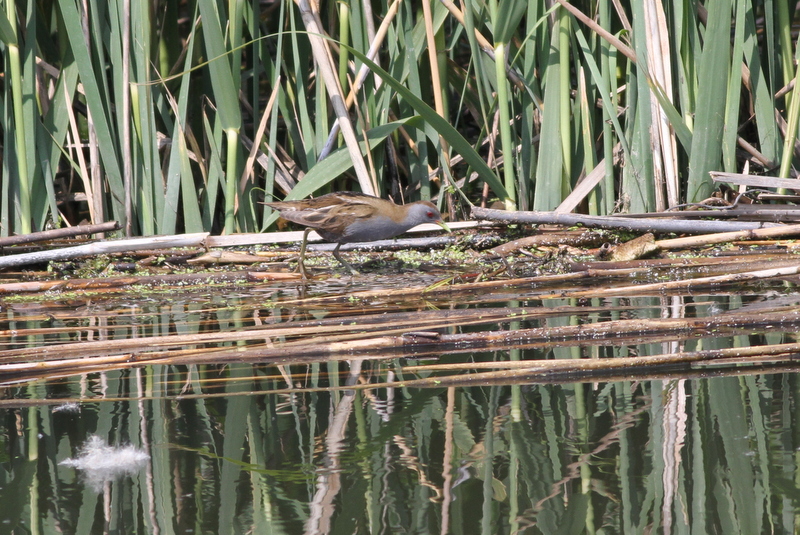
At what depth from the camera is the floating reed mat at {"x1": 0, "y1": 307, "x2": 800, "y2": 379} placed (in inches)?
101

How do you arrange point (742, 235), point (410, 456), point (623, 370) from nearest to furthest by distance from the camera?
point (410, 456) → point (623, 370) → point (742, 235)

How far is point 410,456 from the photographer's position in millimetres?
1896

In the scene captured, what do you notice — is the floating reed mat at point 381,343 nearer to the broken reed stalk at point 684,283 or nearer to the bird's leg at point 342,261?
the broken reed stalk at point 684,283

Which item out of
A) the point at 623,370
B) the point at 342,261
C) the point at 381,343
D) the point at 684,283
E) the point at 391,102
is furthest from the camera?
the point at 391,102

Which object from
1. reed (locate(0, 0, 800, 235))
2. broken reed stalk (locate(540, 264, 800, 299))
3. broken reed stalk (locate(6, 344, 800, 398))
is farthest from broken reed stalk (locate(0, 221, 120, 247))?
broken reed stalk (locate(540, 264, 800, 299))

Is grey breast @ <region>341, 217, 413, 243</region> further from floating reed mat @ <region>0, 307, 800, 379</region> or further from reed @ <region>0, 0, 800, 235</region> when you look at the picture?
floating reed mat @ <region>0, 307, 800, 379</region>

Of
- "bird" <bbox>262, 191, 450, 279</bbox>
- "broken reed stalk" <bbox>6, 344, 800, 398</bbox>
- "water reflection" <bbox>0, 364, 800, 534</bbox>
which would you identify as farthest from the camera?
"bird" <bbox>262, 191, 450, 279</bbox>

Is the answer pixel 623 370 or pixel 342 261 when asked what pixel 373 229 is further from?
pixel 623 370

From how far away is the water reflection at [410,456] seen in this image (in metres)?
1.62

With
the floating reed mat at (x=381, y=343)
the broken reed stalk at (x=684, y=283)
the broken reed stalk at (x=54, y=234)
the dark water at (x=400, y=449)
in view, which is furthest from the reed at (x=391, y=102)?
the dark water at (x=400, y=449)

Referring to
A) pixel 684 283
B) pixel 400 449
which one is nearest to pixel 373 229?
pixel 684 283

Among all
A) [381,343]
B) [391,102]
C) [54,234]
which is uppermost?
[391,102]

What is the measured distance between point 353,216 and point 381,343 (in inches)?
71.8

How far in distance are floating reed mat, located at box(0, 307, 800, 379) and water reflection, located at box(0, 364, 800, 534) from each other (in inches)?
4.2
